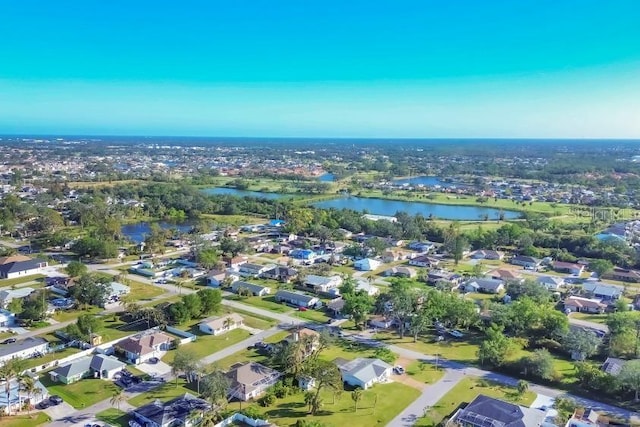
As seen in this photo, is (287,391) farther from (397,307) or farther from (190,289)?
(190,289)

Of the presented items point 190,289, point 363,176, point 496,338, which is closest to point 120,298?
point 190,289

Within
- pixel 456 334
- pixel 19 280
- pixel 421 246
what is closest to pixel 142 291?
pixel 19 280

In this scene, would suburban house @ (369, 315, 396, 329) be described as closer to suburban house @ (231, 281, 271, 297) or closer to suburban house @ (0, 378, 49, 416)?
suburban house @ (231, 281, 271, 297)

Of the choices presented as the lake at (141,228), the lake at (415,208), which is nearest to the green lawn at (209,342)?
the lake at (141,228)

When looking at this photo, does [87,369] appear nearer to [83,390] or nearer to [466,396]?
[83,390]

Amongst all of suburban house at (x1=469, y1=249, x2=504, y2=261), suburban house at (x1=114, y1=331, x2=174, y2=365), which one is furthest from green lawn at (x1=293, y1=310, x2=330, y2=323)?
suburban house at (x1=469, y1=249, x2=504, y2=261)

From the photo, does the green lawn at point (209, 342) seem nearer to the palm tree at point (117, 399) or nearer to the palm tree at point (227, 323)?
the palm tree at point (227, 323)
